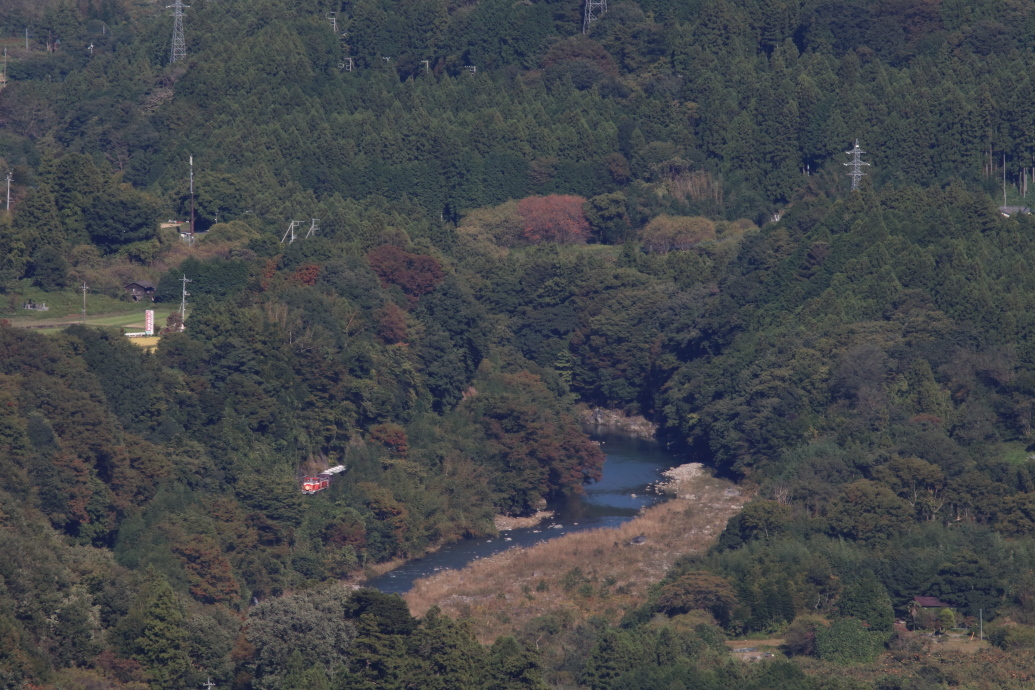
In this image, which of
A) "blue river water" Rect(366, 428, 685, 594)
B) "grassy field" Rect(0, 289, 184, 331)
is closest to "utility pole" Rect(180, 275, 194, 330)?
"grassy field" Rect(0, 289, 184, 331)

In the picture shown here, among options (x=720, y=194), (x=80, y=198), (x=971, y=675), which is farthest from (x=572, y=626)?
(x=720, y=194)

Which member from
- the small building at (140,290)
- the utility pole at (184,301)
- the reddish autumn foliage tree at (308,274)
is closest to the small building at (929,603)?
the utility pole at (184,301)

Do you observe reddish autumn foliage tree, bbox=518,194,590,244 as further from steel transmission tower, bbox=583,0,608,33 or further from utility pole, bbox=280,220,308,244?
steel transmission tower, bbox=583,0,608,33

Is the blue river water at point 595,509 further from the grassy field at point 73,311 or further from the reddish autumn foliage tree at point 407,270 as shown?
the grassy field at point 73,311

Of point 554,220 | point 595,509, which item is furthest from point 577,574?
point 554,220

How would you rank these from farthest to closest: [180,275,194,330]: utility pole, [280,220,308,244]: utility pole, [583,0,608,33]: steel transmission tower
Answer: [583,0,608,33]: steel transmission tower, [280,220,308,244]: utility pole, [180,275,194,330]: utility pole

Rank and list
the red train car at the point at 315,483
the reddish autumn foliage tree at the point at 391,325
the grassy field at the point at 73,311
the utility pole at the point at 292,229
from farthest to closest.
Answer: the utility pole at the point at 292,229 < the grassy field at the point at 73,311 < the reddish autumn foliage tree at the point at 391,325 < the red train car at the point at 315,483

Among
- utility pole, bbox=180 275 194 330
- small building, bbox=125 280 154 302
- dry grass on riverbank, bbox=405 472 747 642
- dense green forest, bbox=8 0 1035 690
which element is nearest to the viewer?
dense green forest, bbox=8 0 1035 690
